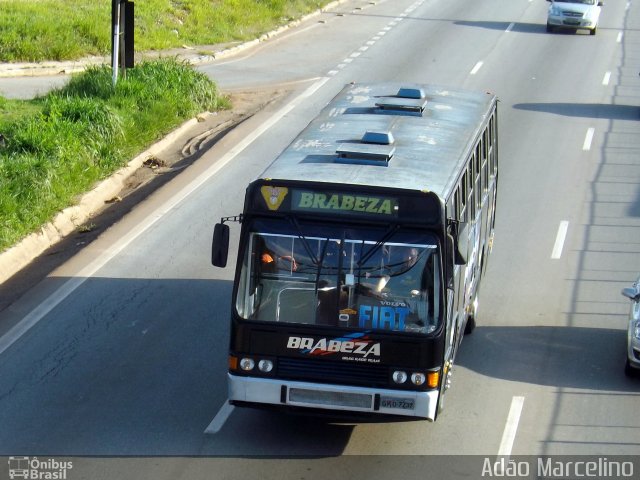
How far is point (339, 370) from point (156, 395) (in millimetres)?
2644

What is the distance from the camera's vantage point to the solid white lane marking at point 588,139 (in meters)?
23.6

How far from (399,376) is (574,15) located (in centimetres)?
3012

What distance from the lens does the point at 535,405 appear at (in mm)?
11898

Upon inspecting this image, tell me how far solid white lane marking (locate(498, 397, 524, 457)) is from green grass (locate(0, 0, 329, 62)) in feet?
68.3

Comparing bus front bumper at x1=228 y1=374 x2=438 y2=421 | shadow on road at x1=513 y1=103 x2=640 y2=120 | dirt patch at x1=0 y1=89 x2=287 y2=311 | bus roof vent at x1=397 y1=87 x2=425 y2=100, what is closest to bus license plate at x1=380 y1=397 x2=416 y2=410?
bus front bumper at x1=228 y1=374 x2=438 y2=421

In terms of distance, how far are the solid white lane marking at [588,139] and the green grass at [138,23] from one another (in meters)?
13.7

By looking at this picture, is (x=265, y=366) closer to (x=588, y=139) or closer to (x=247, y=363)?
(x=247, y=363)

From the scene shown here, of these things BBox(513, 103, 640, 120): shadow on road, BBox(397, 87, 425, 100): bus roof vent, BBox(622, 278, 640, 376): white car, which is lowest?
BBox(513, 103, 640, 120): shadow on road

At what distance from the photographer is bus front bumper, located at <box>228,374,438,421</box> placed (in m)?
10.1

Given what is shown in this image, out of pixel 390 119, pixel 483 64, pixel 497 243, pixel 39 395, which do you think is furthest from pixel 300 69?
pixel 39 395

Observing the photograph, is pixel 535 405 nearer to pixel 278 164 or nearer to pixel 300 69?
pixel 278 164

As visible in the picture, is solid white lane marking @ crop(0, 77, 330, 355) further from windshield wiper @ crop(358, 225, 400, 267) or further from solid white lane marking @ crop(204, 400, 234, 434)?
windshield wiper @ crop(358, 225, 400, 267)

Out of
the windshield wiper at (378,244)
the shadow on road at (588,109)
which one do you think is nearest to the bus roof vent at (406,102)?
the windshield wiper at (378,244)

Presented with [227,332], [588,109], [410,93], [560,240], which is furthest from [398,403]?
[588,109]
